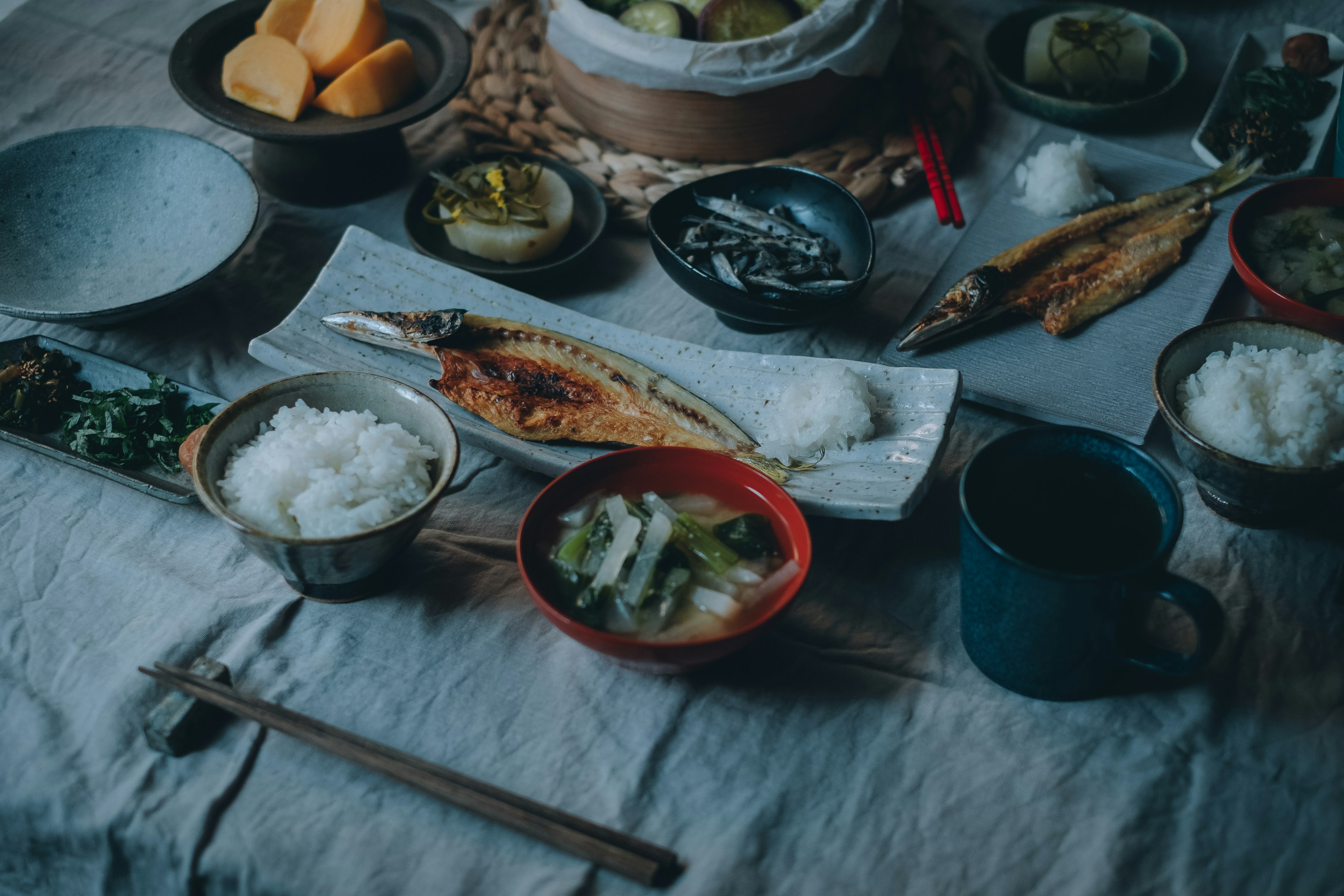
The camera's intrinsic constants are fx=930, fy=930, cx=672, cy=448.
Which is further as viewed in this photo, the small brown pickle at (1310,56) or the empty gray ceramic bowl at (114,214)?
the small brown pickle at (1310,56)

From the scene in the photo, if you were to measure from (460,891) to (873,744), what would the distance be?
589mm

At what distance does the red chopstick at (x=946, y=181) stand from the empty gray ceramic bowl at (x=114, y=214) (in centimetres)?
158

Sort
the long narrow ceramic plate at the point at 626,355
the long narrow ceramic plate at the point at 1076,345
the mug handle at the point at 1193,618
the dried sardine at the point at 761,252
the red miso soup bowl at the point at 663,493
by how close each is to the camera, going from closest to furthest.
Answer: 1. the mug handle at the point at 1193,618
2. the red miso soup bowl at the point at 663,493
3. the long narrow ceramic plate at the point at 626,355
4. the long narrow ceramic plate at the point at 1076,345
5. the dried sardine at the point at 761,252

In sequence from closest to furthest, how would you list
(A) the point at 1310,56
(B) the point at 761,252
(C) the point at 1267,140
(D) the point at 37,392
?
(D) the point at 37,392, (B) the point at 761,252, (C) the point at 1267,140, (A) the point at 1310,56

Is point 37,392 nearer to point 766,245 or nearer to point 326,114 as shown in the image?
point 326,114

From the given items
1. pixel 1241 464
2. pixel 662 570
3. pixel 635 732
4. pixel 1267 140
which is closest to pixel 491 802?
pixel 635 732

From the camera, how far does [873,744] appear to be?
52.0 inches

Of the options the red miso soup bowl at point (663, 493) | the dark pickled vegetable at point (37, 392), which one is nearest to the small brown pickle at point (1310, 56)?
the red miso soup bowl at point (663, 493)

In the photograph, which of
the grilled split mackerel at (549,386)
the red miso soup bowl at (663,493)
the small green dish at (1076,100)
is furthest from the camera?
the small green dish at (1076,100)

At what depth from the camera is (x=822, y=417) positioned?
5.16 feet

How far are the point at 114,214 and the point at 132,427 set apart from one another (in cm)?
73

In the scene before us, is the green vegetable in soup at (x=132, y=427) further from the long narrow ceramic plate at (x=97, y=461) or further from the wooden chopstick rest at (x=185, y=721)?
the wooden chopstick rest at (x=185, y=721)

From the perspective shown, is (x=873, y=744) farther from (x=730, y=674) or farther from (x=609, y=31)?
(x=609, y=31)

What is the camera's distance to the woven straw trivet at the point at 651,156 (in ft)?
7.45
